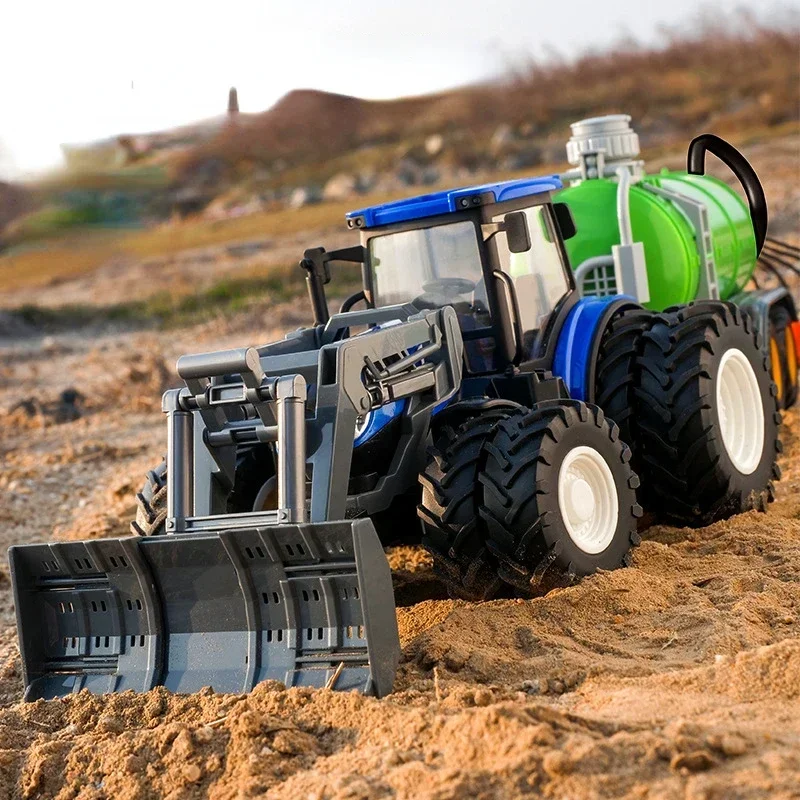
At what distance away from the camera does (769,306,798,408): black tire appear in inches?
428

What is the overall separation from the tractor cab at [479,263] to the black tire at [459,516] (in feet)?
3.35

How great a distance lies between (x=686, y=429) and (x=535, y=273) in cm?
118

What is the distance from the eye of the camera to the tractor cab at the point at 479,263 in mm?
7004

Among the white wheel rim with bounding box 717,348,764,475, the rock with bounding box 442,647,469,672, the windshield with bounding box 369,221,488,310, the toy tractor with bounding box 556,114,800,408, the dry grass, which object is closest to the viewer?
the rock with bounding box 442,647,469,672

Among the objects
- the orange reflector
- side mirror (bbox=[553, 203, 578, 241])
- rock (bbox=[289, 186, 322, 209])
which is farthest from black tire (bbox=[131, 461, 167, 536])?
rock (bbox=[289, 186, 322, 209])

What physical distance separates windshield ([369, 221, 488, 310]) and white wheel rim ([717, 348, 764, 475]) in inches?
66.2

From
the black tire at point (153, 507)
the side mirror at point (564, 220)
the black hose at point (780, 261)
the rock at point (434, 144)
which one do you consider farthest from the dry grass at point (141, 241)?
the black tire at point (153, 507)

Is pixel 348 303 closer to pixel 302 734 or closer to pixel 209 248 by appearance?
pixel 302 734

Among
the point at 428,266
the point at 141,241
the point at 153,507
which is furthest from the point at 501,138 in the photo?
the point at 153,507

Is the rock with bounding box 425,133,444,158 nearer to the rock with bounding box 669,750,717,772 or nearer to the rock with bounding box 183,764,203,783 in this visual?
the rock with bounding box 183,764,203,783

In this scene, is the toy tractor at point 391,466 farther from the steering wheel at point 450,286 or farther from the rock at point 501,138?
the rock at point 501,138

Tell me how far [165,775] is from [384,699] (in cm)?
83

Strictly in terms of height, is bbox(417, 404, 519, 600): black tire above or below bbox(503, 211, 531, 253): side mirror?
below

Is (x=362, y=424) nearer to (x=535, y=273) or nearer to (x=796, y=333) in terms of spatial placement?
(x=535, y=273)
